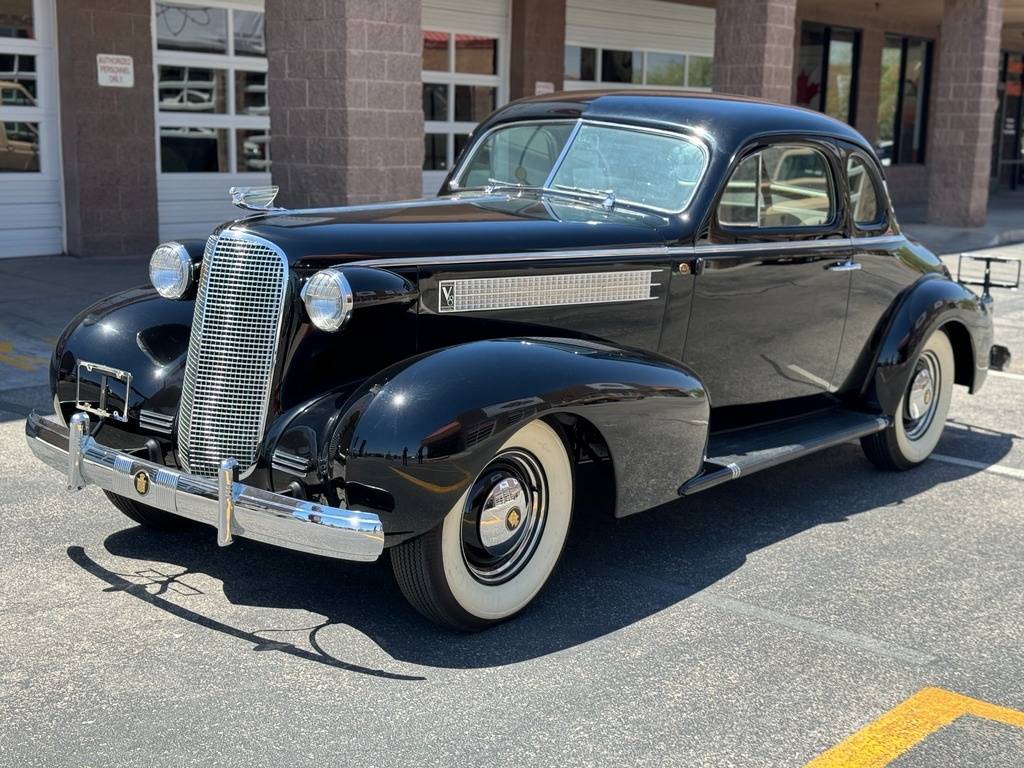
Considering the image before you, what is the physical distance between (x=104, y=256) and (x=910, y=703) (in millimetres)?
11165

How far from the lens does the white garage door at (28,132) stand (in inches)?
482

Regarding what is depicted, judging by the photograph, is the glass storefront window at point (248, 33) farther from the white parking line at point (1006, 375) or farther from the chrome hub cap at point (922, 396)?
the chrome hub cap at point (922, 396)

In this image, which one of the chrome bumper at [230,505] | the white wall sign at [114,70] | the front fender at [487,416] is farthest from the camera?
the white wall sign at [114,70]

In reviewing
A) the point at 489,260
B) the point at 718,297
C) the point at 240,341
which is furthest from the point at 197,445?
the point at 718,297

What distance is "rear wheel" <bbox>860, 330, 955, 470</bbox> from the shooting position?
6027mm

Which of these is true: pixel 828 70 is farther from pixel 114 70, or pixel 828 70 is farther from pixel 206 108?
pixel 114 70

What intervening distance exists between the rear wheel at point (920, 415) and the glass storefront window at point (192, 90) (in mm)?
9860

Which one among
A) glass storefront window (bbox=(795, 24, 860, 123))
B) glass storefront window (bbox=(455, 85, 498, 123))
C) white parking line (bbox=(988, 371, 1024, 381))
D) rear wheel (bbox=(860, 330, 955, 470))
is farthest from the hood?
glass storefront window (bbox=(795, 24, 860, 123))

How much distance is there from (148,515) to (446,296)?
158 centimetres

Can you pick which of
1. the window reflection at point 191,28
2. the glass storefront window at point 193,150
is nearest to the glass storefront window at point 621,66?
the window reflection at point 191,28

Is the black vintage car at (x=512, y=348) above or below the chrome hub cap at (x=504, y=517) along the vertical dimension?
above

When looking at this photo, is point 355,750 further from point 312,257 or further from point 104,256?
point 104,256

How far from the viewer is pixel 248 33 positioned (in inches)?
551

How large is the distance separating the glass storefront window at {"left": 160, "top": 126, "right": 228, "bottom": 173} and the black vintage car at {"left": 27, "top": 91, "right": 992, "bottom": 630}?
852 centimetres
